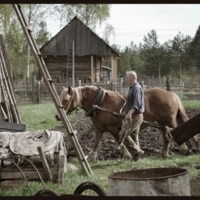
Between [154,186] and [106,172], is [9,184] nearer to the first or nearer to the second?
[106,172]

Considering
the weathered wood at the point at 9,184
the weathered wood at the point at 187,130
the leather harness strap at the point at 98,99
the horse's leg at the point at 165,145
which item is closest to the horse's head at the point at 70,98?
the leather harness strap at the point at 98,99

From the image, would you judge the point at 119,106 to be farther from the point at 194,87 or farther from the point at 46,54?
the point at 46,54

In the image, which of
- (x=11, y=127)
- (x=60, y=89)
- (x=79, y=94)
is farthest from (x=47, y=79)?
(x=60, y=89)

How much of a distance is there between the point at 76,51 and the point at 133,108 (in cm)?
2049

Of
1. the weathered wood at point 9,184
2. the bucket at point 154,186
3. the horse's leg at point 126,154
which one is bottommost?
the horse's leg at point 126,154

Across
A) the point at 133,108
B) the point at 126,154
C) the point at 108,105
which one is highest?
the point at 133,108

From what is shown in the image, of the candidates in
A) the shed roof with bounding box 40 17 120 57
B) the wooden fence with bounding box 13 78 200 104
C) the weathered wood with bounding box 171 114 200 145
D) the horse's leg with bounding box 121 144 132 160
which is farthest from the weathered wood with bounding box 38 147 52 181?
the shed roof with bounding box 40 17 120 57

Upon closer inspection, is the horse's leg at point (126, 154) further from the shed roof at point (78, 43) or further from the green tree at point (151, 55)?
the shed roof at point (78, 43)

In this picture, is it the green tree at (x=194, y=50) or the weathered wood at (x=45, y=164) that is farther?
the green tree at (x=194, y=50)

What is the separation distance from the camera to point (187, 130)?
3.79 metres

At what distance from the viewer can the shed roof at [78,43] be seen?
26625 millimetres

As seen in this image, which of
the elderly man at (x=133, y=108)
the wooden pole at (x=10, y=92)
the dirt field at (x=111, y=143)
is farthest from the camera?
the dirt field at (x=111, y=143)

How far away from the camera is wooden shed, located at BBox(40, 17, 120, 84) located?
87.5ft

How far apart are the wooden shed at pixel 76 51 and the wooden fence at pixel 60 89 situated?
448 centimetres
